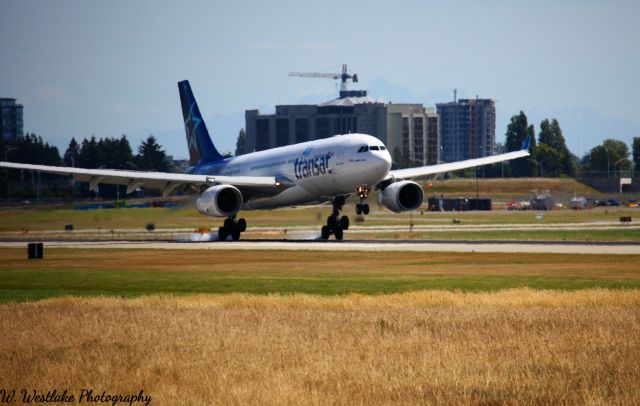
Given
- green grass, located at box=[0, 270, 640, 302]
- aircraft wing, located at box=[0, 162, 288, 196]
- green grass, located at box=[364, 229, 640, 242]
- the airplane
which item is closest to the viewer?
green grass, located at box=[0, 270, 640, 302]

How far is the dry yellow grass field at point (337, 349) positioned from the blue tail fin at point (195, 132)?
5304 cm

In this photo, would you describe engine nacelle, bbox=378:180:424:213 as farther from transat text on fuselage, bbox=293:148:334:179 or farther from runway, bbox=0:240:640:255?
transat text on fuselage, bbox=293:148:334:179

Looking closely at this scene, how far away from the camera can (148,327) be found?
29156 millimetres

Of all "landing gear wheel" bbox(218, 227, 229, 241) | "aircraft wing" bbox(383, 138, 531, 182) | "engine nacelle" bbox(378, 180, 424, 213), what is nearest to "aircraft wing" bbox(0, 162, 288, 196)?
"landing gear wheel" bbox(218, 227, 229, 241)

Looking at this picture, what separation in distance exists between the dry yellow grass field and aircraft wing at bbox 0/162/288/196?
3843 cm

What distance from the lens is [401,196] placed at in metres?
71.7

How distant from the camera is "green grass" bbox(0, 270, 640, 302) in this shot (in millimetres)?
41062

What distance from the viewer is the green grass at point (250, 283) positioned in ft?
135

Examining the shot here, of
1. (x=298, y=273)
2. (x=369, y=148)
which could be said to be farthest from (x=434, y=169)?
(x=298, y=273)

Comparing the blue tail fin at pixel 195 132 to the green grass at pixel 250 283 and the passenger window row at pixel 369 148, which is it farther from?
Result: the green grass at pixel 250 283

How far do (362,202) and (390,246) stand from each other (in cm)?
543

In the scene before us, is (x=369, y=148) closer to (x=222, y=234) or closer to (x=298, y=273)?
(x=222, y=234)

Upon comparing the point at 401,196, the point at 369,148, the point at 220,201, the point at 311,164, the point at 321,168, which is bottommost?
the point at 220,201

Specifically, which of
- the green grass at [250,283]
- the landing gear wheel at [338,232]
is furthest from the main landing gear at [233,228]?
the green grass at [250,283]
